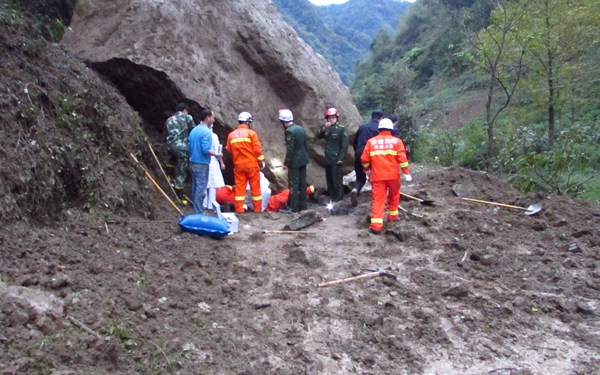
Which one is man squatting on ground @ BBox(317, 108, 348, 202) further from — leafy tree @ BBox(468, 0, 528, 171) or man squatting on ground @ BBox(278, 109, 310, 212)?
leafy tree @ BBox(468, 0, 528, 171)

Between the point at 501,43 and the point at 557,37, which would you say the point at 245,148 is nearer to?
the point at 501,43

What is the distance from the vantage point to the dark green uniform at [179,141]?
8281 mm

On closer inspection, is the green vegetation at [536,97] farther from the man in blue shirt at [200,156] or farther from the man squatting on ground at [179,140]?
the man squatting on ground at [179,140]

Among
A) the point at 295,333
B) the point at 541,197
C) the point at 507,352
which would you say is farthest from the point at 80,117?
the point at 541,197

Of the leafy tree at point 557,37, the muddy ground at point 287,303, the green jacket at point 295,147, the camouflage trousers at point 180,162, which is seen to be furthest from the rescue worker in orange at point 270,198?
A: the leafy tree at point 557,37

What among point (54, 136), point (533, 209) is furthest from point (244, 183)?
point (533, 209)

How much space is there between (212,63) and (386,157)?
4036mm

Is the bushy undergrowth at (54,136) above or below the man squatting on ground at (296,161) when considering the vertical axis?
above

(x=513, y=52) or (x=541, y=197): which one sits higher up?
(x=513, y=52)

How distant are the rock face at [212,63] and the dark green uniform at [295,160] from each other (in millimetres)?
1054

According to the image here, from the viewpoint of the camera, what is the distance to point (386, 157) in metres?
7.55

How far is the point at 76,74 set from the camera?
7.47 meters

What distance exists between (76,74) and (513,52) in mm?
10657

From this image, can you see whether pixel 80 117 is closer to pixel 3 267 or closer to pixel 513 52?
pixel 3 267
